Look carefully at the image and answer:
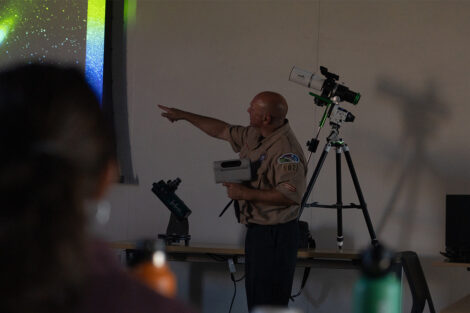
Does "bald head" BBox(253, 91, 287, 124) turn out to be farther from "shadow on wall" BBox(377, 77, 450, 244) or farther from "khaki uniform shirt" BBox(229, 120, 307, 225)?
"shadow on wall" BBox(377, 77, 450, 244)

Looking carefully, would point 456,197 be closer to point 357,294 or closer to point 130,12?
point 130,12

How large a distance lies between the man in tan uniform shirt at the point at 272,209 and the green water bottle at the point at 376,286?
227cm

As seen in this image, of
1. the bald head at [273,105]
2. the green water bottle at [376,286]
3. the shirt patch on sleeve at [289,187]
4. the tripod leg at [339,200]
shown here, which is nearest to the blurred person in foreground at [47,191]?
the green water bottle at [376,286]

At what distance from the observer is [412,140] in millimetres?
4953

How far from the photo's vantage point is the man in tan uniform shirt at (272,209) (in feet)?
10.5

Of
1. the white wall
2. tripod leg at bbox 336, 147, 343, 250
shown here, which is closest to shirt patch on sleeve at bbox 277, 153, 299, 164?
tripod leg at bbox 336, 147, 343, 250

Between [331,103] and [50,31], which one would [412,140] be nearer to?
[331,103]

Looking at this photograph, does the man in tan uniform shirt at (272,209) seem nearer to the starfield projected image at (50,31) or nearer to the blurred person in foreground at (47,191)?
the starfield projected image at (50,31)

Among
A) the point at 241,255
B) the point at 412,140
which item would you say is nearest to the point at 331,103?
the point at 412,140

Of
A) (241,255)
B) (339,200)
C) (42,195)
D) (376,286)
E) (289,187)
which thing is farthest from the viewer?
(339,200)

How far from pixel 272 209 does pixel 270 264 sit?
0.27 metres

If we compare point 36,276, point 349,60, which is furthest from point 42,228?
point 349,60

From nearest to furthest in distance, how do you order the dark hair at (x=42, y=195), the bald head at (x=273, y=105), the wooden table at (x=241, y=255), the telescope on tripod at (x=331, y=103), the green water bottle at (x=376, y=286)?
the dark hair at (x=42, y=195), the green water bottle at (x=376, y=286), the bald head at (x=273, y=105), the wooden table at (x=241, y=255), the telescope on tripod at (x=331, y=103)

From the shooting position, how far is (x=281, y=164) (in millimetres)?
3270
